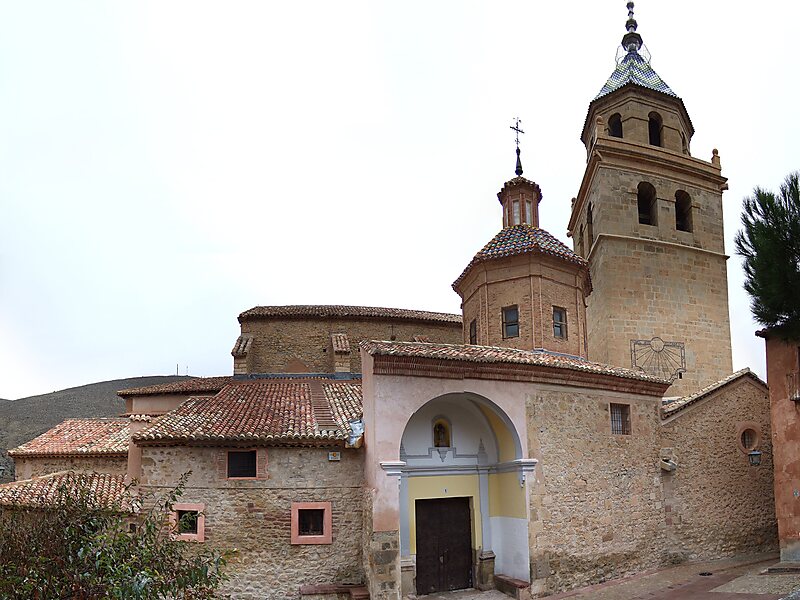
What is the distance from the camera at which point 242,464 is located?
13.2m

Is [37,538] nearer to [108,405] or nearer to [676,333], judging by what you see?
[676,333]

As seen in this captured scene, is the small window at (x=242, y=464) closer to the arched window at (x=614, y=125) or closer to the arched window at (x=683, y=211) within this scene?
the arched window at (x=683, y=211)

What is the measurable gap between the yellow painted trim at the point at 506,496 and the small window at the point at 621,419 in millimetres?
3130

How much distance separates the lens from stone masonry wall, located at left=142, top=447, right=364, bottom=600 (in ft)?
41.5

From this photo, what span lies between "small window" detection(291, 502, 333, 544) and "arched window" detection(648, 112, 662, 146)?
18459mm

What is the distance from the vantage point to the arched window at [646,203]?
2291cm

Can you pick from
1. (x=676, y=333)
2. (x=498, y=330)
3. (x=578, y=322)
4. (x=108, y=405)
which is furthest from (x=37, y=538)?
(x=108, y=405)

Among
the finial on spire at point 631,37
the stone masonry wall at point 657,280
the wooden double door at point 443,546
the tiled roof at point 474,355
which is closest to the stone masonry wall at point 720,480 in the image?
the tiled roof at point 474,355

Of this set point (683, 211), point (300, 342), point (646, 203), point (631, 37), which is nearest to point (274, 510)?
point (300, 342)

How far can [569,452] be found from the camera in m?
13.6

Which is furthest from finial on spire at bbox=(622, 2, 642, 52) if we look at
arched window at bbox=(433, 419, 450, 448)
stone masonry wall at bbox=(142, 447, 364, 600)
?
stone masonry wall at bbox=(142, 447, 364, 600)

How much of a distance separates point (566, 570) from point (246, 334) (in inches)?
503

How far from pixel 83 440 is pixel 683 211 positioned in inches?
880

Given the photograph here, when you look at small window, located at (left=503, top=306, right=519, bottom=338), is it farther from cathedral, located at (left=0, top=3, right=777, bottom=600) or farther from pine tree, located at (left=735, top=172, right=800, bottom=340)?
pine tree, located at (left=735, top=172, right=800, bottom=340)
